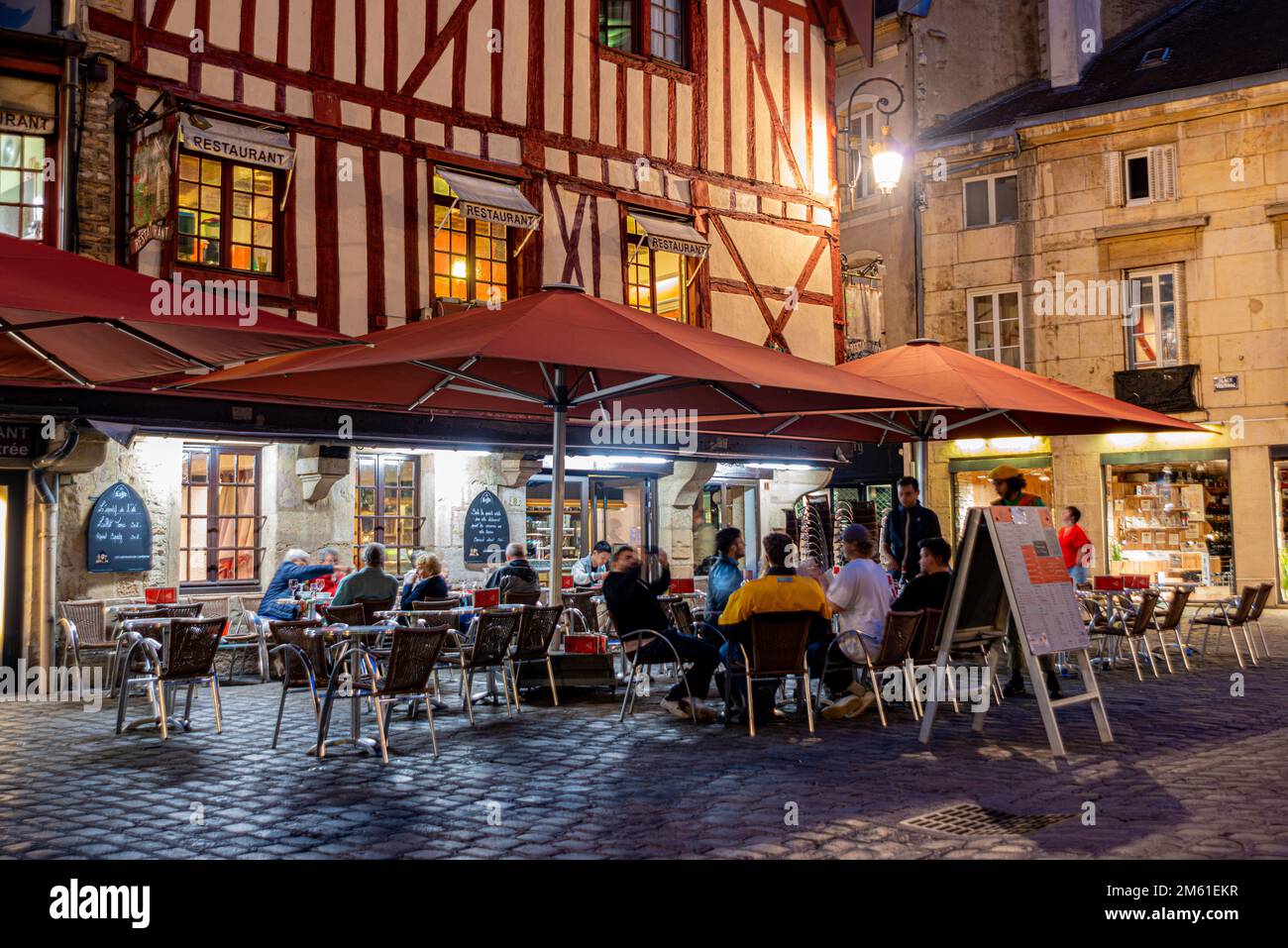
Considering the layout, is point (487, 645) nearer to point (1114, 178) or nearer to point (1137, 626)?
point (1137, 626)

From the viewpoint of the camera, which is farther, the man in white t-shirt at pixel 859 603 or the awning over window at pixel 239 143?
the awning over window at pixel 239 143

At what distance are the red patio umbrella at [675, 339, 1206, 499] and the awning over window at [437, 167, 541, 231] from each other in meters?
3.60

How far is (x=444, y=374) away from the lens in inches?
312

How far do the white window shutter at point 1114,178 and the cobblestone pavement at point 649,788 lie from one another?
13.4 m

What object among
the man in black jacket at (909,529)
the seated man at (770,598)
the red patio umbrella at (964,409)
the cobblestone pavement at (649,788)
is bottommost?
the cobblestone pavement at (649,788)

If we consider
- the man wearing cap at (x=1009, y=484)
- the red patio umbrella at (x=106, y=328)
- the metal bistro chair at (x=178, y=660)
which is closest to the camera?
the red patio umbrella at (x=106, y=328)

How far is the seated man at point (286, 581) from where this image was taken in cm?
1018

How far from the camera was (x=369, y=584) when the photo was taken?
884 centimetres

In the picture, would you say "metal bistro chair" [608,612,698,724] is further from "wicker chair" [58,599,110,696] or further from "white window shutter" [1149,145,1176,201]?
"white window shutter" [1149,145,1176,201]

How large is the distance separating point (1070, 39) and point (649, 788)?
2031cm

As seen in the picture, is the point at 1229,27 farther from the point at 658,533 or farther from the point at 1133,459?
the point at 658,533

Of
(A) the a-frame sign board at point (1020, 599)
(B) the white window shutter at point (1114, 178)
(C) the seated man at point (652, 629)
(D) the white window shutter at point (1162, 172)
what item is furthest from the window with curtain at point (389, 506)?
(D) the white window shutter at point (1162, 172)

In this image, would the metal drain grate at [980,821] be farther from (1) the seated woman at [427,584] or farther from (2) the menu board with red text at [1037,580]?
(1) the seated woman at [427,584]

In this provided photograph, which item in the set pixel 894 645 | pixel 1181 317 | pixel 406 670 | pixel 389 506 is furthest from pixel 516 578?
pixel 1181 317
